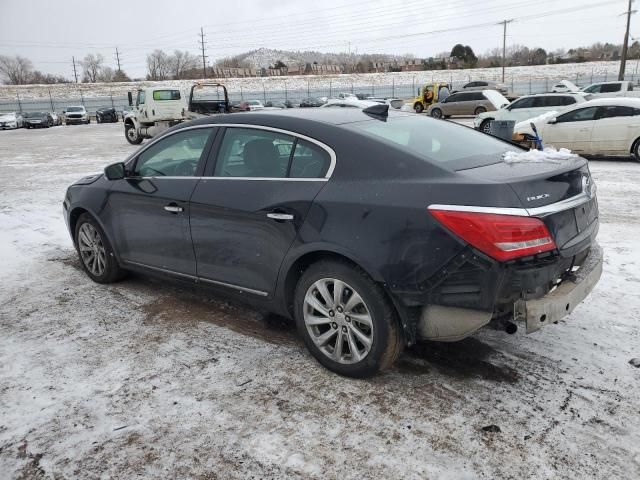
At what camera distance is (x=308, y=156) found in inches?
130

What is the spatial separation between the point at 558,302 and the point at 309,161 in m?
1.62

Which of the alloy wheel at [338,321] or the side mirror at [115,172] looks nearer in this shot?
the alloy wheel at [338,321]

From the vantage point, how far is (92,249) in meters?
4.95

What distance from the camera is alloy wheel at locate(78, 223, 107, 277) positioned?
4852 millimetres

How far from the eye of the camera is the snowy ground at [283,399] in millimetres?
2492

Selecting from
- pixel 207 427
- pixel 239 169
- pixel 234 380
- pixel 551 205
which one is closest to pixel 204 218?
pixel 239 169

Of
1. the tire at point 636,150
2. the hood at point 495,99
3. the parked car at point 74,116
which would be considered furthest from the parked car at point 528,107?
the parked car at point 74,116

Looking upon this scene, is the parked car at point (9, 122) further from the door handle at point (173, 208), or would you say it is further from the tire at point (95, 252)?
the door handle at point (173, 208)

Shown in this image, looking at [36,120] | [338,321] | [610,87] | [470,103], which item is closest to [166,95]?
[470,103]

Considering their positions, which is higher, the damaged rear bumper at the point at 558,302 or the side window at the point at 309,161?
the side window at the point at 309,161

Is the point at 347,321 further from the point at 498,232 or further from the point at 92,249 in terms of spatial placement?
the point at 92,249

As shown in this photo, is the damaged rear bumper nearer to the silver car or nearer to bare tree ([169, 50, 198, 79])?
the silver car

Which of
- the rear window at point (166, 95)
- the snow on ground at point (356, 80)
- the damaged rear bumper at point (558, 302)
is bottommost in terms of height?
the damaged rear bumper at point (558, 302)

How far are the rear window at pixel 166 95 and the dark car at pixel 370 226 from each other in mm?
17004
